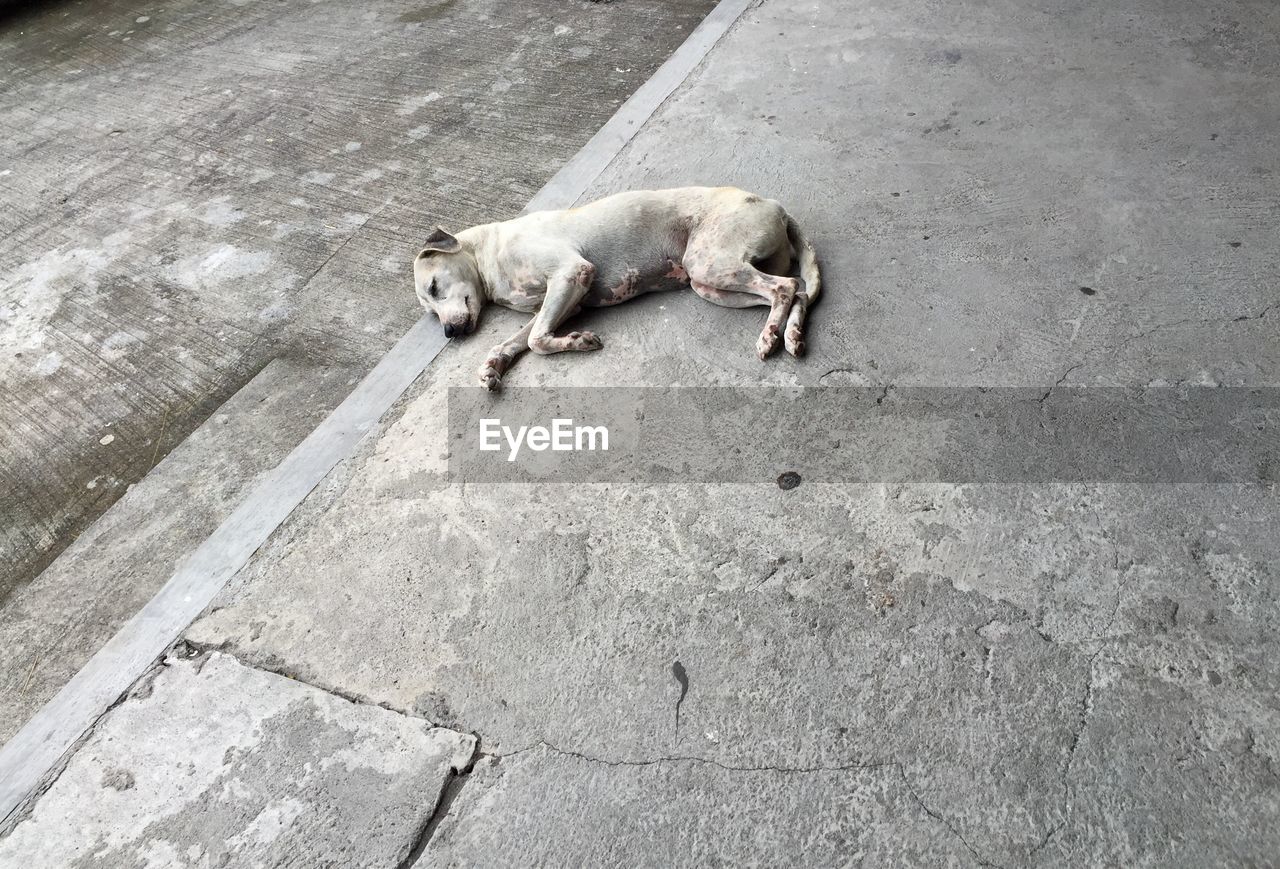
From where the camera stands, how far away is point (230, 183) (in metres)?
5.10

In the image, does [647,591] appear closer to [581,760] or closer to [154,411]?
[581,760]

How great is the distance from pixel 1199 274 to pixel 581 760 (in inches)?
105

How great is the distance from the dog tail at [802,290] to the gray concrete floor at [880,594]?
7 centimetres

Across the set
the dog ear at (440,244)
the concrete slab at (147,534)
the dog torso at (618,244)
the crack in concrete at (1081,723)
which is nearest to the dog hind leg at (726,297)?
the dog torso at (618,244)

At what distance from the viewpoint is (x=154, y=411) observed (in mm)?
3777

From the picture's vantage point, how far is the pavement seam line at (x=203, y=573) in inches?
94.1

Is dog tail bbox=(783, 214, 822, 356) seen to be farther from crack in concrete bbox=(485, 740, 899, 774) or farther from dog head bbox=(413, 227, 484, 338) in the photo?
crack in concrete bbox=(485, 740, 899, 774)

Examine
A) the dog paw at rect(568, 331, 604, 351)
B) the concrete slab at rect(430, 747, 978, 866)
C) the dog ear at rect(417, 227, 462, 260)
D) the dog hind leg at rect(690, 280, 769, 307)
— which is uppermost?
the dog ear at rect(417, 227, 462, 260)

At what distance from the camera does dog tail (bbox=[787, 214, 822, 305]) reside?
10.6ft

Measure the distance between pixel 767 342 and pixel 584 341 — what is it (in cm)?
68

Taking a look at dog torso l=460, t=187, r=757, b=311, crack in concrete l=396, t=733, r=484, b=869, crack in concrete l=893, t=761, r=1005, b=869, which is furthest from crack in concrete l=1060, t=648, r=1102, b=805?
dog torso l=460, t=187, r=757, b=311

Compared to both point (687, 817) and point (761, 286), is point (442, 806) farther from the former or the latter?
point (761, 286)

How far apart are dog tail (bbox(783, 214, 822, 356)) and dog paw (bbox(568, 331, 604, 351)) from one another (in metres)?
0.70

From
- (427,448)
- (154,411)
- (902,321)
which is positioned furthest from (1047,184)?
(154,411)
